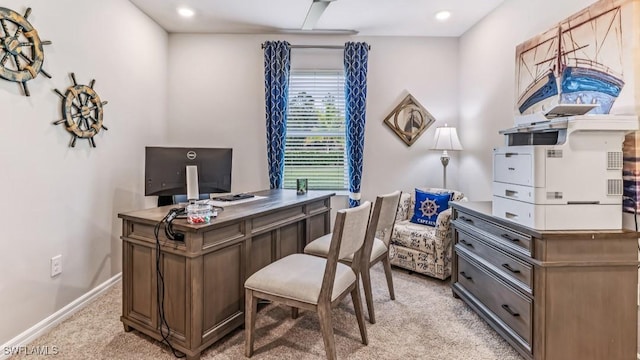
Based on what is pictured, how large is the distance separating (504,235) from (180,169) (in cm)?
229

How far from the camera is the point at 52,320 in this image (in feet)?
7.43

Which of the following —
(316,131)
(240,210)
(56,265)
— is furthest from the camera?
(316,131)

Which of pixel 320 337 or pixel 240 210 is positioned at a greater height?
A: pixel 240 210

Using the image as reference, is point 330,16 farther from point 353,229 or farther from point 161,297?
point 161,297

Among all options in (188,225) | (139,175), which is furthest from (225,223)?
(139,175)

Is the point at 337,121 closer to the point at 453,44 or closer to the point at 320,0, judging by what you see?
the point at 320,0

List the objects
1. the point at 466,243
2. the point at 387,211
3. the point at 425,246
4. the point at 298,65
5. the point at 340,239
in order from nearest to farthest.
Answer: the point at 340,239
the point at 387,211
the point at 466,243
the point at 425,246
the point at 298,65

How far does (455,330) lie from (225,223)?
173 centimetres

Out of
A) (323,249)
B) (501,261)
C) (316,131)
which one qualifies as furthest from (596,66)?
(316,131)

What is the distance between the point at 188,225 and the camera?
5.92 ft

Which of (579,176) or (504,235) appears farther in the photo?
(504,235)

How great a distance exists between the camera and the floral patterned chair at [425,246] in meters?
3.06

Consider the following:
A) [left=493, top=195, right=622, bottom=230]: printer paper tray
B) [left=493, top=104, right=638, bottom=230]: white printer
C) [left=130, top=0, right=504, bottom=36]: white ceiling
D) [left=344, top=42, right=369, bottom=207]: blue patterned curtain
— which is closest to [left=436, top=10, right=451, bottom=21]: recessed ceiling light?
[left=130, top=0, right=504, bottom=36]: white ceiling

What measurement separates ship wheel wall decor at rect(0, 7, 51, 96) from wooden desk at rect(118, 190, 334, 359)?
105 cm
